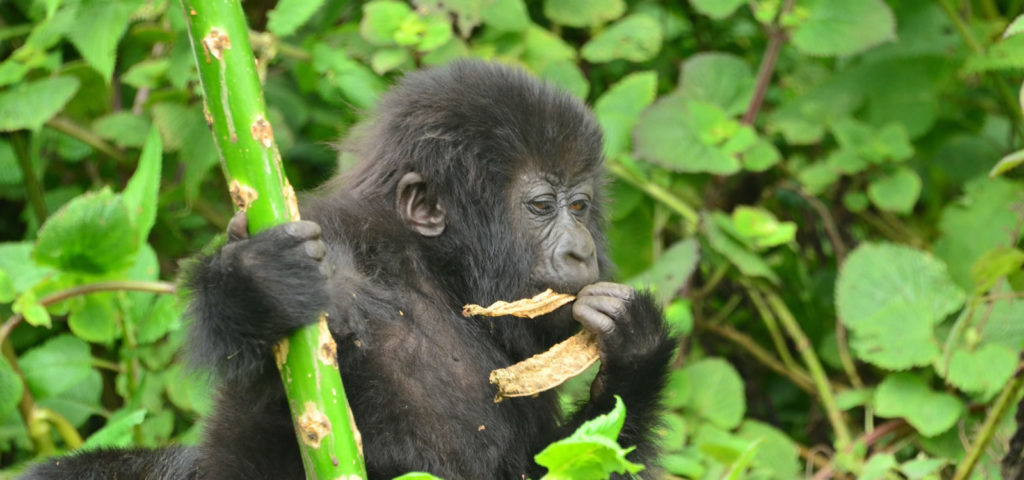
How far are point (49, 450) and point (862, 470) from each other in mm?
2673

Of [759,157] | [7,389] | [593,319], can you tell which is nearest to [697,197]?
[759,157]

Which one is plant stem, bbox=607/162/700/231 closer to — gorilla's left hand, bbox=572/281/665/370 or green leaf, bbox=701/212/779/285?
green leaf, bbox=701/212/779/285

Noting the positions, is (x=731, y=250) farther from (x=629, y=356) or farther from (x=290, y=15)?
(x=290, y=15)

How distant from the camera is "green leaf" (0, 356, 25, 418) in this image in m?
3.38

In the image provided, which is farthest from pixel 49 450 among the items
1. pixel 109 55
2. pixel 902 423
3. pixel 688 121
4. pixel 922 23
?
pixel 922 23

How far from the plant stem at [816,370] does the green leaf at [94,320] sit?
8.19ft

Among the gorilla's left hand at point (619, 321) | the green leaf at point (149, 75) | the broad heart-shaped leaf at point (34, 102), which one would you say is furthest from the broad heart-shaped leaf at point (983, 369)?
the broad heart-shaped leaf at point (34, 102)

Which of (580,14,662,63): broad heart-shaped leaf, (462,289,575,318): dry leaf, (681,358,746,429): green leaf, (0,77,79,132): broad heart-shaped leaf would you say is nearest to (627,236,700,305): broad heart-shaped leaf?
(681,358,746,429): green leaf

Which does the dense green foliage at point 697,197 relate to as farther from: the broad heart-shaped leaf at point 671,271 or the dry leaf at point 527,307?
the dry leaf at point 527,307

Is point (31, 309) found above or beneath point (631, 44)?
beneath

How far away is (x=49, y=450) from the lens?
3.63m

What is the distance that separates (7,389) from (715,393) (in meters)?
2.35

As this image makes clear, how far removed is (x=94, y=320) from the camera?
3.66m

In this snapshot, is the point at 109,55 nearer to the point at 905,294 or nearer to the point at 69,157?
the point at 69,157
